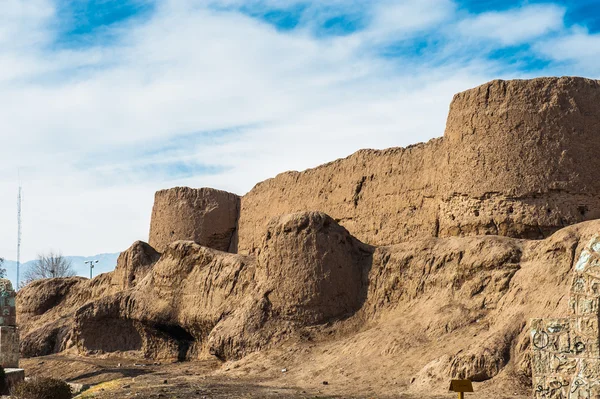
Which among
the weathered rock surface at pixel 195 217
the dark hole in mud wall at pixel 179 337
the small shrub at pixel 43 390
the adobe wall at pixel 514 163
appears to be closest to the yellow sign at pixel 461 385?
the small shrub at pixel 43 390

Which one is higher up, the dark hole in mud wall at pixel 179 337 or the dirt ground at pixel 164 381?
the dark hole in mud wall at pixel 179 337

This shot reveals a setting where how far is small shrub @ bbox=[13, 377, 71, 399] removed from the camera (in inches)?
628

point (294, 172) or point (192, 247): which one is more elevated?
point (294, 172)

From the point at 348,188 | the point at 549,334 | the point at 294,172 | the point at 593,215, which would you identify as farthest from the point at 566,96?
the point at 549,334

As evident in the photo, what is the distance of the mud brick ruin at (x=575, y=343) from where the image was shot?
778 centimetres

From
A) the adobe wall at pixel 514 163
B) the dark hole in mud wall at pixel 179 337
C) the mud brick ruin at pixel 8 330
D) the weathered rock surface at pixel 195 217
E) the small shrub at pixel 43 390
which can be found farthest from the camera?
the weathered rock surface at pixel 195 217

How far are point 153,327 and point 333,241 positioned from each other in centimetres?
697

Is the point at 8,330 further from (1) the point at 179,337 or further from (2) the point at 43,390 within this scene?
(2) the point at 43,390

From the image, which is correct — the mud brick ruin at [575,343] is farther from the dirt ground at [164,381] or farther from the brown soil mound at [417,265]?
the brown soil mound at [417,265]

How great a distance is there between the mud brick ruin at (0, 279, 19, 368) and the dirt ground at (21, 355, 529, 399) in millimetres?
1435

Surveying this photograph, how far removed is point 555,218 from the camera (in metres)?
18.5

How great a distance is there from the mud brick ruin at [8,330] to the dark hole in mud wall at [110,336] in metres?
3.54

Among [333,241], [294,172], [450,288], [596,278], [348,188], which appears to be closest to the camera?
[596,278]

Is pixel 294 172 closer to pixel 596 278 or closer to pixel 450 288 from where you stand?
pixel 450 288
